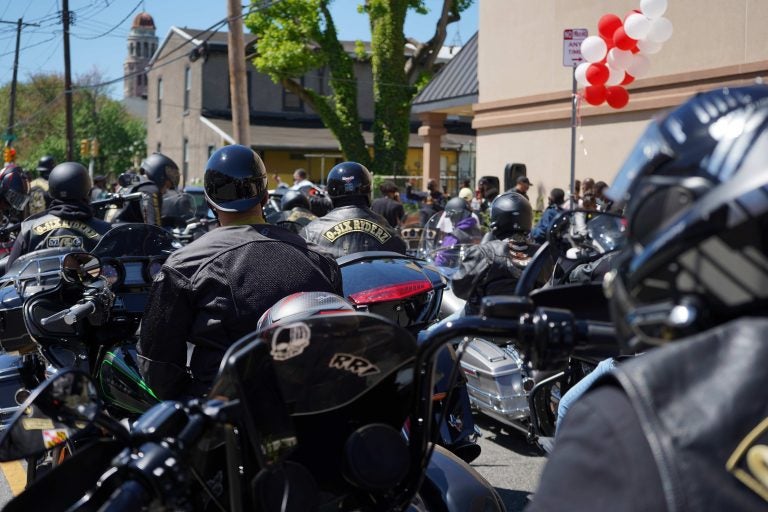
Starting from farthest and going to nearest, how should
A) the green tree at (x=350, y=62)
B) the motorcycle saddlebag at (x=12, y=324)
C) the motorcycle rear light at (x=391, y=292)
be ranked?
the green tree at (x=350, y=62)
the motorcycle saddlebag at (x=12, y=324)
the motorcycle rear light at (x=391, y=292)

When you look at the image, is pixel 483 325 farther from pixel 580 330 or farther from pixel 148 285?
pixel 148 285

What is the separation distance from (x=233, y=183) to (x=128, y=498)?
7.93 feet

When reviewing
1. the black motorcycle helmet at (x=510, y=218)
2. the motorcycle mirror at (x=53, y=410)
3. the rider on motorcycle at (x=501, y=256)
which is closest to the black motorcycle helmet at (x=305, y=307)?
the motorcycle mirror at (x=53, y=410)

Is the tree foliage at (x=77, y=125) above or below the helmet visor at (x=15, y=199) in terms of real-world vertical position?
above

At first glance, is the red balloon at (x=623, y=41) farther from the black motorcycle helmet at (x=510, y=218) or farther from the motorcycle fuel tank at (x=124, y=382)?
the motorcycle fuel tank at (x=124, y=382)

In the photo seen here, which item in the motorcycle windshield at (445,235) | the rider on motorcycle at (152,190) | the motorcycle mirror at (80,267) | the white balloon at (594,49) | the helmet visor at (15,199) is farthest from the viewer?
the white balloon at (594,49)

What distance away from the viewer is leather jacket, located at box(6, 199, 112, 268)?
680cm

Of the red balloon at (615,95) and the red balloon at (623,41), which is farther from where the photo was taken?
the red balloon at (615,95)

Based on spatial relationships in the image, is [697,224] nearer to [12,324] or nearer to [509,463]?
[12,324]

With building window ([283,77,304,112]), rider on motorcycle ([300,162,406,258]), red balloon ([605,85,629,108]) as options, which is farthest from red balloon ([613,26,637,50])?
building window ([283,77,304,112])

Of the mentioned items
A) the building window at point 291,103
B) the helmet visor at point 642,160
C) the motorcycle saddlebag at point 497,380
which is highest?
the building window at point 291,103

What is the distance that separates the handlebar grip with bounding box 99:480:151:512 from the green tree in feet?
98.5

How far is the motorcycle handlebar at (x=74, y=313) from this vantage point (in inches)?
165

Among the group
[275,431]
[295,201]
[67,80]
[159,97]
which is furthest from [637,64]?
[159,97]
